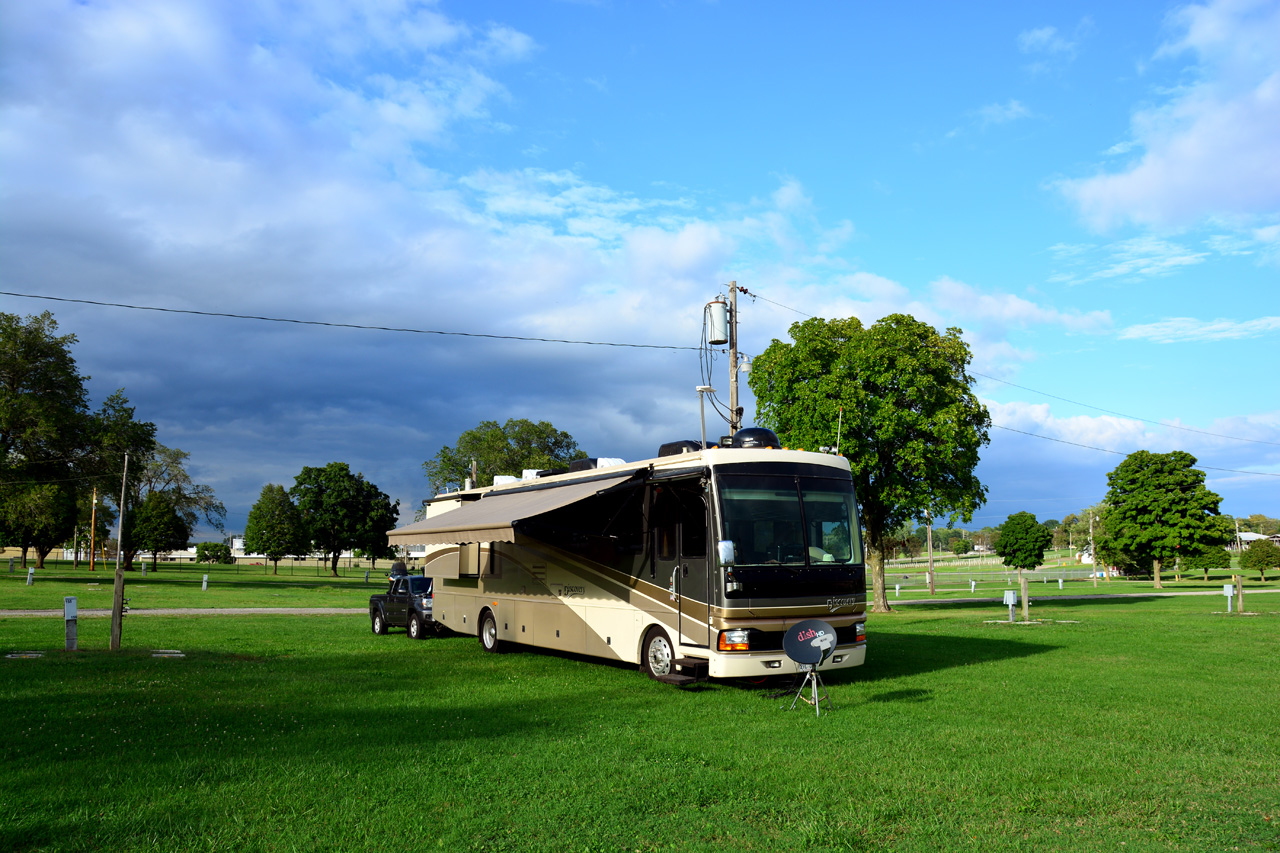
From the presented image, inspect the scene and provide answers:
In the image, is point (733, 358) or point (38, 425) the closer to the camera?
point (733, 358)

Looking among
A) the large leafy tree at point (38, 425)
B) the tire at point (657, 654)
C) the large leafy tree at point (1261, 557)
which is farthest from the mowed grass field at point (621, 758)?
the large leafy tree at point (1261, 557)

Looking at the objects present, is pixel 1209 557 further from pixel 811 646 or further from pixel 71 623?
pixel 71 623

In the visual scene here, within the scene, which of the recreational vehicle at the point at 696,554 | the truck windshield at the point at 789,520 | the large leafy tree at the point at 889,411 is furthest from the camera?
the large leafy tree at the point at 889,411

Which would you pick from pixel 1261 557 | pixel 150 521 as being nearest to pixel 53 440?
pixel 150 521

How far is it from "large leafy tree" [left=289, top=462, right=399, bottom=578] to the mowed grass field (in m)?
68.9

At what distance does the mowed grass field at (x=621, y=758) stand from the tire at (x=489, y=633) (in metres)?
2.28

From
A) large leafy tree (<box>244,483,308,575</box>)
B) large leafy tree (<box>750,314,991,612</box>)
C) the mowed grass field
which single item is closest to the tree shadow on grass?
the mowed grass field

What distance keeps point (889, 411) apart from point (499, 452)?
1529 inches

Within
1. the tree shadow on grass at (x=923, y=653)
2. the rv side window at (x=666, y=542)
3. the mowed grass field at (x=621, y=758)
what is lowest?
the tree shadow on grass at (x=923, y=653)

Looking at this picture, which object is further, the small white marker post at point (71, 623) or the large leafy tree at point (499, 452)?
the large leafy tree at point (499, 452)

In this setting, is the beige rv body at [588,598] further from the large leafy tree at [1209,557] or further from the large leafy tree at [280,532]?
the large leafy tree at [280,532]

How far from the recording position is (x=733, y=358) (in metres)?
23.0

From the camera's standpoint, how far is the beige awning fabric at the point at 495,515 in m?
13.8

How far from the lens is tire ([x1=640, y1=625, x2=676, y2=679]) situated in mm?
12969
